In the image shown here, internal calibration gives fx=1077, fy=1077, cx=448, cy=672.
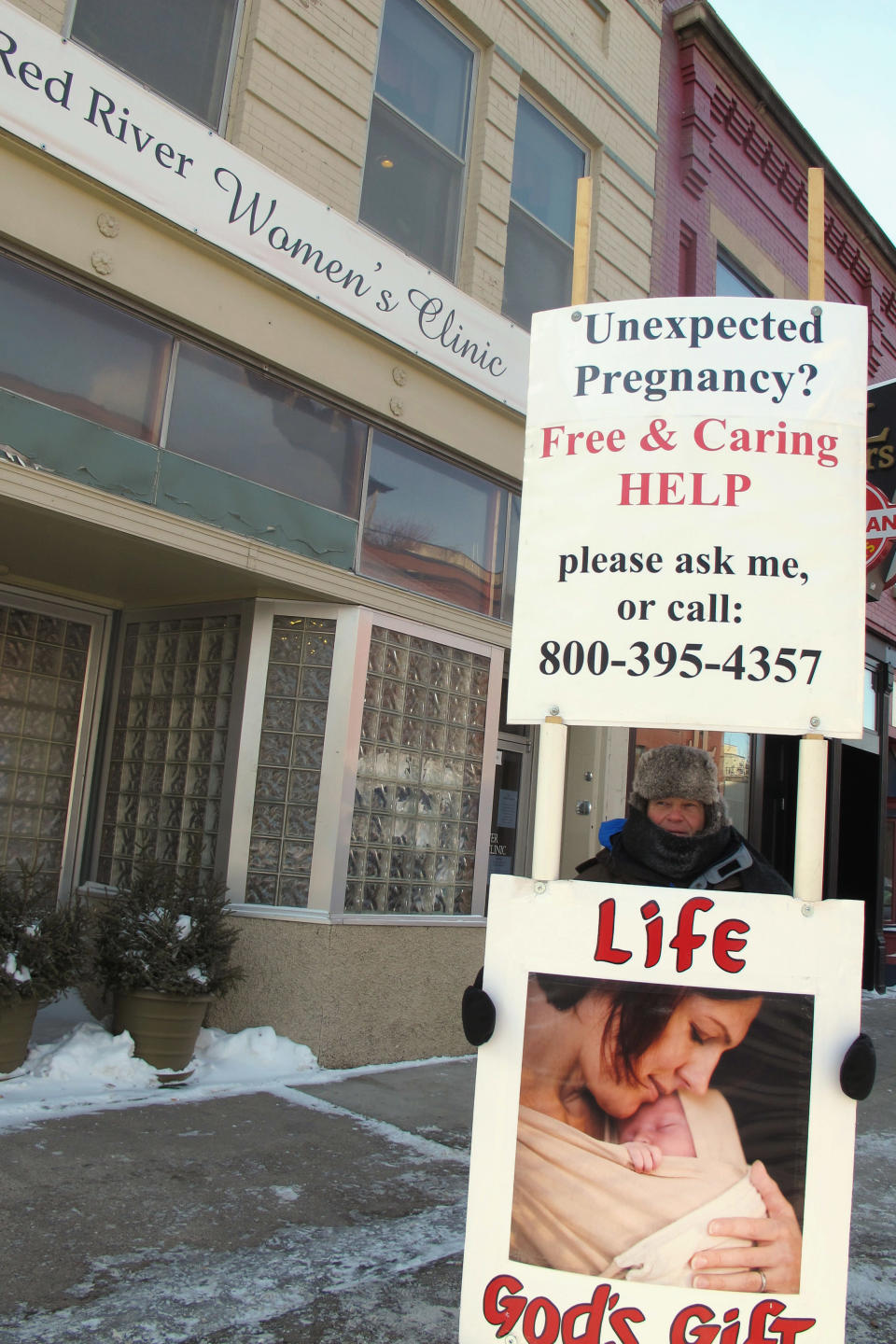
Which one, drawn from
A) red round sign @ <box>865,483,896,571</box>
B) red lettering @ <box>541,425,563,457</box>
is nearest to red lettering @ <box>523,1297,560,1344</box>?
red lettering @ <box>541,425,563,457</box>

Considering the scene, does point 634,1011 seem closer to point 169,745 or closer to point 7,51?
point 169,745

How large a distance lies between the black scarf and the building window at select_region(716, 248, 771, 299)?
9.45 meters

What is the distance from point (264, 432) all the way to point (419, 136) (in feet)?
9.46

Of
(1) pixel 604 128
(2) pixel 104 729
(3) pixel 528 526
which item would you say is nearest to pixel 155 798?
(2) pixel 104 729

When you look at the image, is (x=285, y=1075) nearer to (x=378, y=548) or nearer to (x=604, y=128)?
(x=378, y=548)

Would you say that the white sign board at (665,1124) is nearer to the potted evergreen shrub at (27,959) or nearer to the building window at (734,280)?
the potted evergreen shrub at (27,959)

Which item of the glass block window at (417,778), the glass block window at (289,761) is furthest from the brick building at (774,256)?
the glass block window at (289,761)

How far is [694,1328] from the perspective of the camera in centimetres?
243

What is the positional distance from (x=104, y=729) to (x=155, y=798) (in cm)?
73

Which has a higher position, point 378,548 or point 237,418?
point 237,418

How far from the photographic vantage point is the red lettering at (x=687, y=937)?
2.59 m

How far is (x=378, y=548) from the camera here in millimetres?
7324

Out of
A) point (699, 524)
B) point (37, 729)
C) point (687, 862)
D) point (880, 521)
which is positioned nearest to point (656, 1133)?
point (687, 862)

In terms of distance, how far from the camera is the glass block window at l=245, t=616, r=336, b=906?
6832 millimetres
